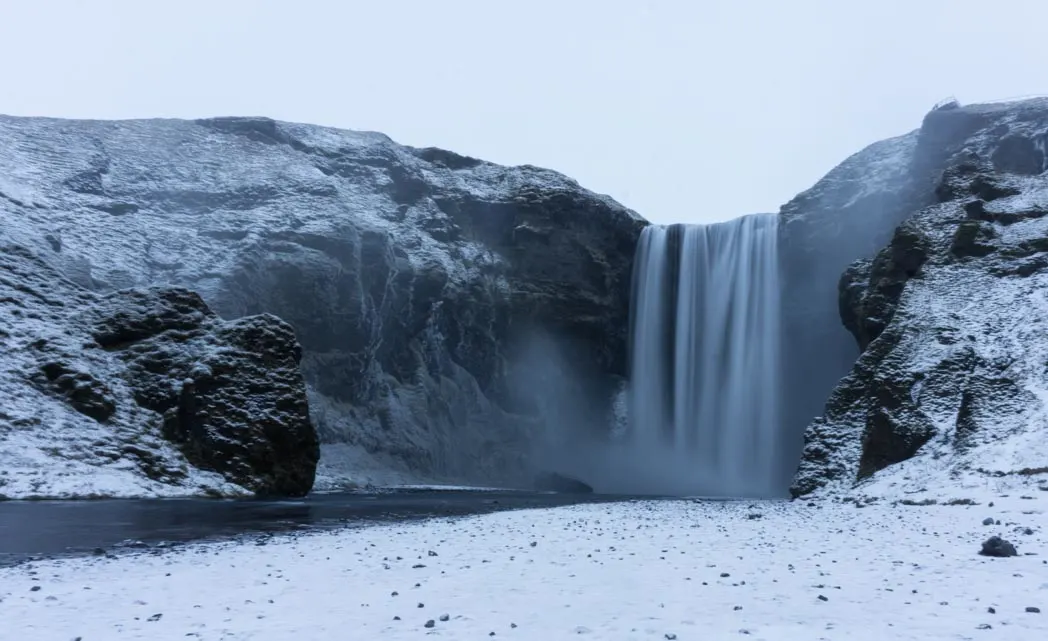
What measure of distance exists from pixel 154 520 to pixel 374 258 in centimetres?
3960

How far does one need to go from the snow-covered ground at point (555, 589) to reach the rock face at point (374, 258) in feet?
111

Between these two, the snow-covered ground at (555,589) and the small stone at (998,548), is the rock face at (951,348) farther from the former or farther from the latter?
the small stone at (998,548)

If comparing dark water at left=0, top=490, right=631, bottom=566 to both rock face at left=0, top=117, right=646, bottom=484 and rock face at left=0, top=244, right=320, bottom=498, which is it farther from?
rock face at left=0, top=117, right=646, bottom=484

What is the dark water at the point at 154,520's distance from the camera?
12.8 meters

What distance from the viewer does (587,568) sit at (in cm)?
1036

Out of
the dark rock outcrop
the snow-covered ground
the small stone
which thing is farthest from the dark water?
the dark rock outcrop

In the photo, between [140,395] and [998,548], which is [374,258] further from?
[998,548]

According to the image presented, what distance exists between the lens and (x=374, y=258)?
55.8m

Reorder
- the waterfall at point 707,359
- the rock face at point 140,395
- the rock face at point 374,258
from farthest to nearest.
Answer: the waterfall at point 707,359 < the rock face at point 374,258 < the rock face at point 140,395

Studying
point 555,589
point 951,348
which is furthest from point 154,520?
point 951,348

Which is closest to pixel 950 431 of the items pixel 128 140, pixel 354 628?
Result: pixel 354 628

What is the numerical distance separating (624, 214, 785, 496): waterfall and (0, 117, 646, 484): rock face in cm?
312

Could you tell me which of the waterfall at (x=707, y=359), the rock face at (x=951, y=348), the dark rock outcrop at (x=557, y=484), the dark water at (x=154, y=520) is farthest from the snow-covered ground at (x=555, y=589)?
the waterfall at (x=707, y=359)

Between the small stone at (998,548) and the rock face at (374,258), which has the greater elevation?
the rock face at (374,258)
